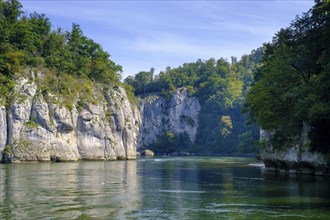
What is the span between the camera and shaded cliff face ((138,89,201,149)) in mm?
186875

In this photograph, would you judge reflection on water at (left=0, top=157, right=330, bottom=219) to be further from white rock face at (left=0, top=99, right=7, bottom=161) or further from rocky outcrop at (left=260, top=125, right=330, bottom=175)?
white rock face at (left=0, top=99, right=7, bottom=161)

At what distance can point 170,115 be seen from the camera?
618ft

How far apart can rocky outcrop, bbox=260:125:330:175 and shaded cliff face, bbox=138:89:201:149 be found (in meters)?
125

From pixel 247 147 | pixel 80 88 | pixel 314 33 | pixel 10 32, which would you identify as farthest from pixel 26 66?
pixel 247 147

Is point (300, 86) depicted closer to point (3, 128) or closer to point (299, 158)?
point (299, 158)

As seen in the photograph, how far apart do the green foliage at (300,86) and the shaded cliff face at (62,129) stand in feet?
140

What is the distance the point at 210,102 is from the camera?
190500 mm

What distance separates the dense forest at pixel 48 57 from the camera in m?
88.1

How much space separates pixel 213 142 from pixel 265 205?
156439 millimetres

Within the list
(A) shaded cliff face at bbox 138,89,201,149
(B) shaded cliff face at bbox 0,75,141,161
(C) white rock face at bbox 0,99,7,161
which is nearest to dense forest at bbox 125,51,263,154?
(A) shaded cliff face at bbox 138,89,201,149

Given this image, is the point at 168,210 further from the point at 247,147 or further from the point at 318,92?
the point at 247,147

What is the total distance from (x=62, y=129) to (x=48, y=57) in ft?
59.3

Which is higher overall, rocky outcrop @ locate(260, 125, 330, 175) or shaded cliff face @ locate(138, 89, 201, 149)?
shaded cliff face @ locate(138, 89, 201, 149)

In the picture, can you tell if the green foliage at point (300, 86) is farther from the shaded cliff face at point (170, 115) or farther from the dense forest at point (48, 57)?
the shaded cliff face at point (170, 115)
